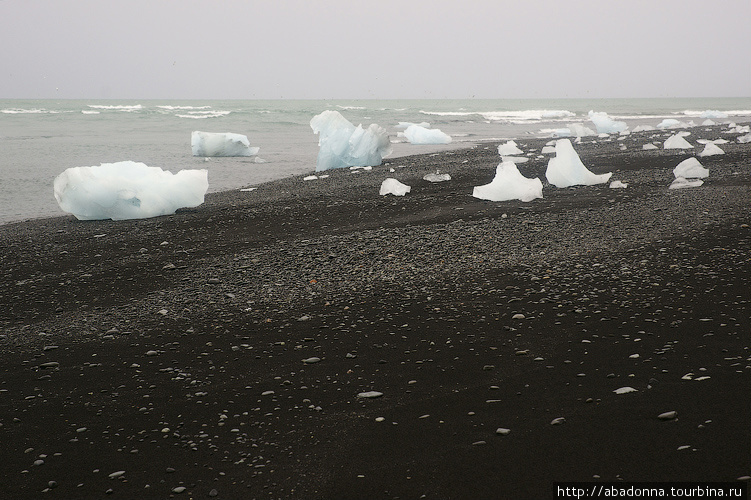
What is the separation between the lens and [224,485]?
222cm

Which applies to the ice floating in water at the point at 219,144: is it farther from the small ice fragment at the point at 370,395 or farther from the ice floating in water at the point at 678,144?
the small ice fragment at the point at 370,395

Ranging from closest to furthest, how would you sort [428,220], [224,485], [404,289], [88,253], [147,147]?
[224,485] → [404,289] → [88,253] → [428,220] → [147,147]

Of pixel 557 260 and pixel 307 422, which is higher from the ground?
pixel 557 260

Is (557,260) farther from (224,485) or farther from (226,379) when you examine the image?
(224,485)

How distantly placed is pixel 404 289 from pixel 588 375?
5.66ft

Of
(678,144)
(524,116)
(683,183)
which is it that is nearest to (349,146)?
(683,183)

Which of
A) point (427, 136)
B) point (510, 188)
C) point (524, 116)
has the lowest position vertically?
point (510, 188)

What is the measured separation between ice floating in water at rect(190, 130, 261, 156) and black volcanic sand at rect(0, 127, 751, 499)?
33.5ft

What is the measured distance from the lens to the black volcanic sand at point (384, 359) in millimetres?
2266

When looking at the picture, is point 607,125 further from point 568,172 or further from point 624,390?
point 624,390

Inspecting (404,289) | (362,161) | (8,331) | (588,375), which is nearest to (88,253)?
(8,331)

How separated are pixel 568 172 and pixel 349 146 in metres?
5.93

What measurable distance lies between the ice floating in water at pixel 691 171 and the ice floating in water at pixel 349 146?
6321 millimetres

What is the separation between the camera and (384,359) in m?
3.25
